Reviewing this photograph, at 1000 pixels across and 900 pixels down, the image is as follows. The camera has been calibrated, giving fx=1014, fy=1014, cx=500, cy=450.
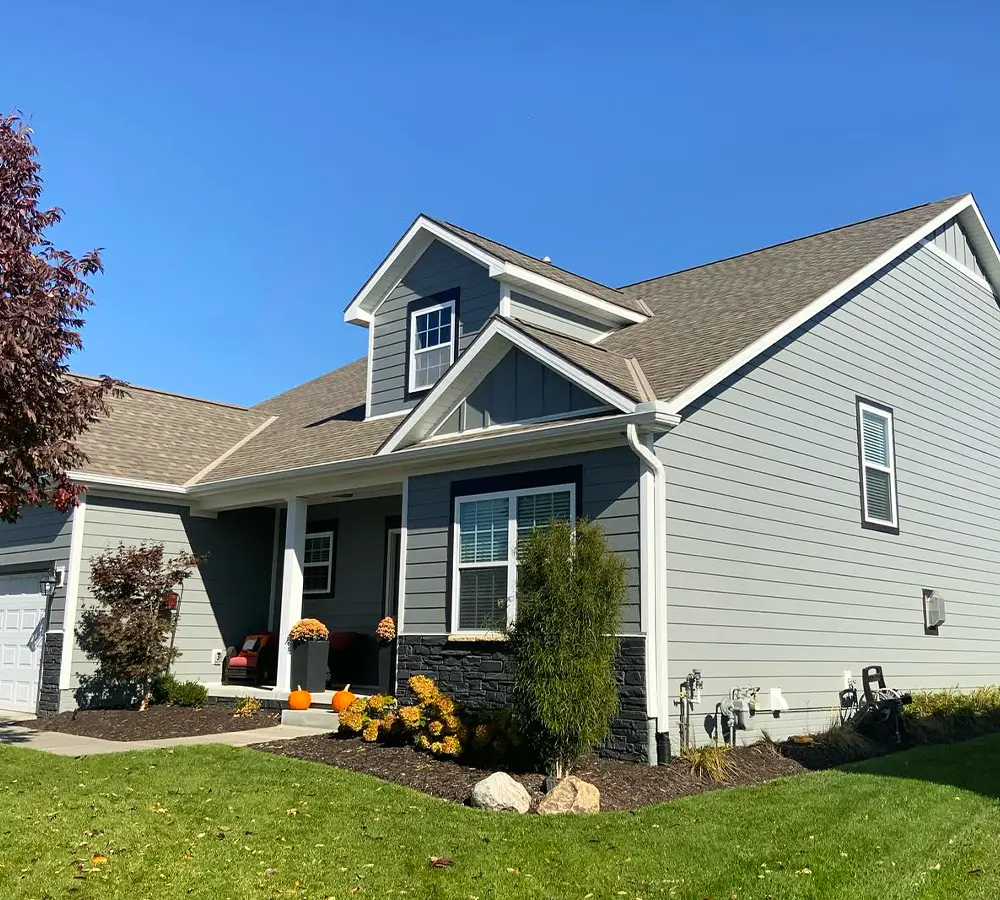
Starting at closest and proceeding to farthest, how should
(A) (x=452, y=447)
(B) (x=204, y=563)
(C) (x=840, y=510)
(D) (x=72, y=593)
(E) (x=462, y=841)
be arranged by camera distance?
(E) (x=462, y=841), (A) (x=452, y=447), (C) (x=840, y=510), (D) (x=72, y=593), (B) (x=204, y=563)

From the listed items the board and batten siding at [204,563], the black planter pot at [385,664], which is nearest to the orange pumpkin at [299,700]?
the black planter pot at [385,664]

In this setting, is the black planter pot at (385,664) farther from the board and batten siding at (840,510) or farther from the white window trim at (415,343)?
the board and batten siding at (840,510)

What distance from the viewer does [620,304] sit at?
49.3 feet

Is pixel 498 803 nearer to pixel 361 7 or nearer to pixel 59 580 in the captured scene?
pixel 59 580

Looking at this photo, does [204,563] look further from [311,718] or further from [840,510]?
[840,510]

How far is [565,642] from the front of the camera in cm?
922

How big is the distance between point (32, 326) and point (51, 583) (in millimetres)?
6302

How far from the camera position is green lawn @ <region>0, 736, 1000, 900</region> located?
5.98m

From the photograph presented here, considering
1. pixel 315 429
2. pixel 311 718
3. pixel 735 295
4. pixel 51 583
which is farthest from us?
pixel 315 429

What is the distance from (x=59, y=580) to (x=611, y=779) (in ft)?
32.7

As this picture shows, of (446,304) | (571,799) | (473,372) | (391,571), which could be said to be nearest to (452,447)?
(473,372)

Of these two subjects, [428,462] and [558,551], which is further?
[428,462]

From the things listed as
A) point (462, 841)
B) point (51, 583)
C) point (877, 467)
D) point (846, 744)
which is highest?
point (877, 467)

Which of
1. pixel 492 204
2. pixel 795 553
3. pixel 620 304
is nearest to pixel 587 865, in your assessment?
pixel 795 553
